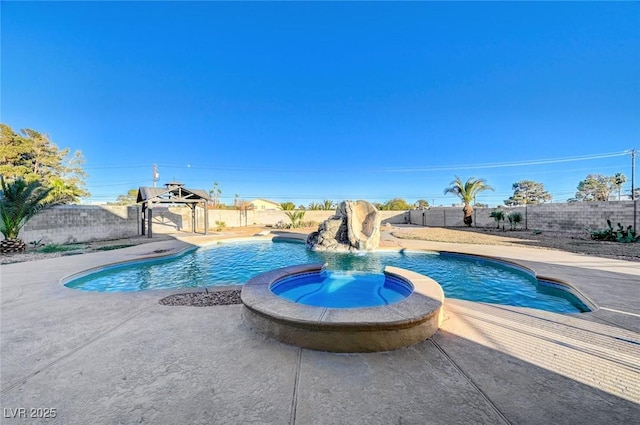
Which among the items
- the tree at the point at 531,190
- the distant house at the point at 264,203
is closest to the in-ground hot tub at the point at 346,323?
the distant house at the point at 264,203

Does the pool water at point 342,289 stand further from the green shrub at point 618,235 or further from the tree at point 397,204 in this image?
the tree at point 397,204

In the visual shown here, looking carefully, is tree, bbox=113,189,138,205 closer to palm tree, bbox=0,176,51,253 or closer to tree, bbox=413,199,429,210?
palm tree, bbox=0,176,51,253

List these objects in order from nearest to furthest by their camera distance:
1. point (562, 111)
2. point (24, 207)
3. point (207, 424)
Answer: point (207, 424), point (24, 207), point (562, 111)

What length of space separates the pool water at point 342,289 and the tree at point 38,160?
70.3ft

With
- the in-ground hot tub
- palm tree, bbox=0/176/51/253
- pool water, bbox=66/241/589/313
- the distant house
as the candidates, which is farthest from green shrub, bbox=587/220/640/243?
the distant house

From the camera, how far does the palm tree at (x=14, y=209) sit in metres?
8.58

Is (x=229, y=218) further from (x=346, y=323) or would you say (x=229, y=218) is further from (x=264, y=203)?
(x=264, y=203)

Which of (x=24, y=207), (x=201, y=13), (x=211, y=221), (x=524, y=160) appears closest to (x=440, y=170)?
(x=524, y=160)

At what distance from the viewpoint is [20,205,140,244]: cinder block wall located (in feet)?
Result: 33.5

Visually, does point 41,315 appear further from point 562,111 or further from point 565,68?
point 562,111

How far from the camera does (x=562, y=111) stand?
17.6 metres

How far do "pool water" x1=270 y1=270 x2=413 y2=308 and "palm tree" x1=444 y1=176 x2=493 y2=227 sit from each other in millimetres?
18487

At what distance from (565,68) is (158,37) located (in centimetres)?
2049

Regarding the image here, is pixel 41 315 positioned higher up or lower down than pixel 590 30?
lower down
